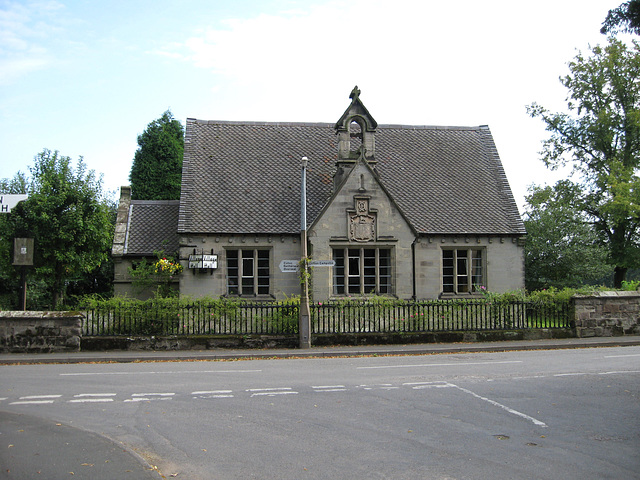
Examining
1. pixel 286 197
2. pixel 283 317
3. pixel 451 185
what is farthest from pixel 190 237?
pixel 451 185

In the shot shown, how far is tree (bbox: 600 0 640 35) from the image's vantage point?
26.2 ft

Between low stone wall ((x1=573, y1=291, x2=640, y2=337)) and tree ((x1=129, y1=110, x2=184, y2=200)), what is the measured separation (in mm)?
31517

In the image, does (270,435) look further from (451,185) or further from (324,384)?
(451,185)

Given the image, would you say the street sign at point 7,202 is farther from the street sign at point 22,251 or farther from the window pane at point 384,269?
the window pane at point 384,269

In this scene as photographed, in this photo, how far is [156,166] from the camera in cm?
4506

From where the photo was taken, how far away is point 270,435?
25.0 feet

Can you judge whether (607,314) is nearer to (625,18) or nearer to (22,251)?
(625,18)

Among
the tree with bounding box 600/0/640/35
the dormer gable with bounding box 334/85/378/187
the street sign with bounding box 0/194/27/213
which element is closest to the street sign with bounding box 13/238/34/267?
the street sign with bounding box 0/194/27/213

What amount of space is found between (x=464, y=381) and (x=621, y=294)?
11658 mm

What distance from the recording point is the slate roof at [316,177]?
25.3 metres

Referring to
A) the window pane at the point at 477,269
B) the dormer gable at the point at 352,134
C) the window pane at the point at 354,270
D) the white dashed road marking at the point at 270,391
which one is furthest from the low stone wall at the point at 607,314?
the white dashed road marking at the point at 270,391

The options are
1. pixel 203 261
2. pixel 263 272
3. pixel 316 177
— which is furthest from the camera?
pixel 316 177

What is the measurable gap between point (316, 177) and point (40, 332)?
44.8 ft

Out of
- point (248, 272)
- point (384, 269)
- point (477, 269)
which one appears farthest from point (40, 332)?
point (477, 269)
